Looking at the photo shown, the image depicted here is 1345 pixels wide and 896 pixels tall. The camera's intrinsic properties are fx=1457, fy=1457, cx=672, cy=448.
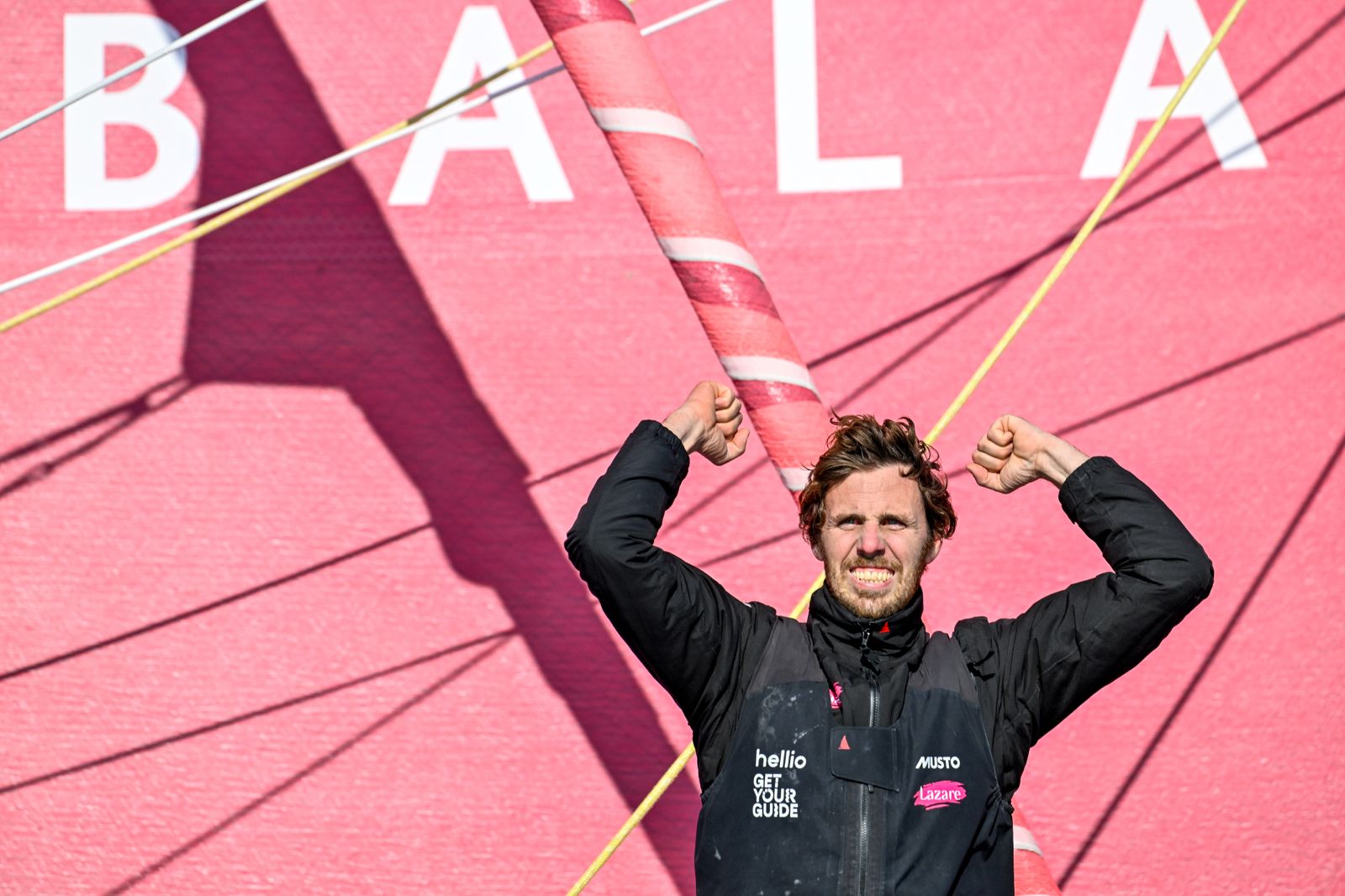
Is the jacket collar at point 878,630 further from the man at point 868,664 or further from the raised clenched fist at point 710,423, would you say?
the raised clenched fist at point 710,423

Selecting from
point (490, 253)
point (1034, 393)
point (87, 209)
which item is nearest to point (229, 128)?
point (87, 209)

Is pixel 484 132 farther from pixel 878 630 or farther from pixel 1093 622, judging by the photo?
pixel 1093 622

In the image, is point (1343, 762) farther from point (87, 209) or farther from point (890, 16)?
point (87, 209)

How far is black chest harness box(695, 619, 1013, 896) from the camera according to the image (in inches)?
75.2

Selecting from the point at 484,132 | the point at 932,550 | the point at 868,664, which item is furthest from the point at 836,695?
the point at 484,132

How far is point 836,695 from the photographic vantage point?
6.70 ft

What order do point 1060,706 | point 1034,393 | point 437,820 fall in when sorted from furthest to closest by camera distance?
point 1034,393
point 437,820
point 1060,706

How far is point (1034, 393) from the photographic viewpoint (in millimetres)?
4965

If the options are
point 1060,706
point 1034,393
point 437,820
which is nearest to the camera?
point 1060,706

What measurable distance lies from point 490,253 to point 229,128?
3.41 feet

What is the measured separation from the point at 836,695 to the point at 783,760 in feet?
0.41

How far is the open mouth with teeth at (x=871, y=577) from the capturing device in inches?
80.8

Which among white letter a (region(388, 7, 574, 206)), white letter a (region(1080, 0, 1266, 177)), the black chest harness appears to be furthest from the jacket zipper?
white letter a (region(1080, 0, 1266, 177))

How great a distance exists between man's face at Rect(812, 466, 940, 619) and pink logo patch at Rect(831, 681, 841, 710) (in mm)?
106
